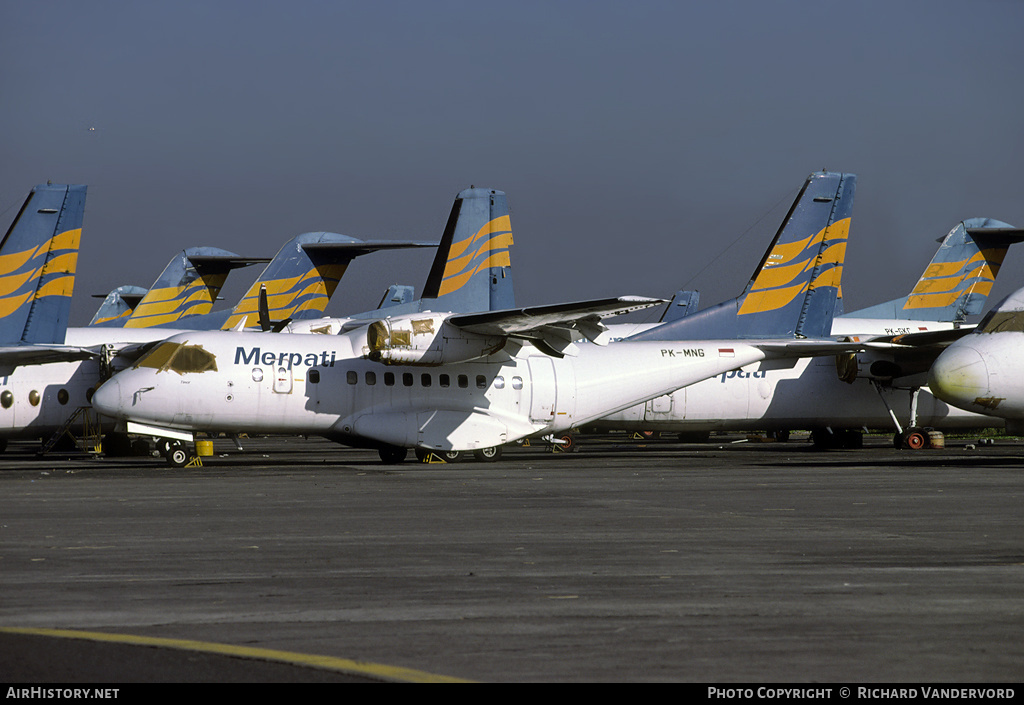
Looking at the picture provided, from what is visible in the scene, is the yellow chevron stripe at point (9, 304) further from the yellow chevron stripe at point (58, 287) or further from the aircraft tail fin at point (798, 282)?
the aircraft tail fin at point (798, 282)

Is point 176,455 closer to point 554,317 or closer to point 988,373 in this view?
point 554,317

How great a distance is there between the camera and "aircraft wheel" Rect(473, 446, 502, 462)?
26156mm

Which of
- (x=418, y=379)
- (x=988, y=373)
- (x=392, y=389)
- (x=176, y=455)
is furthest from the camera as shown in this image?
(x=418, y=379)

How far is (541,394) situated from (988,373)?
9.35m

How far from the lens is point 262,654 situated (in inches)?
226

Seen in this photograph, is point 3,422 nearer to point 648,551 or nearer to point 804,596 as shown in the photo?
point 648,551

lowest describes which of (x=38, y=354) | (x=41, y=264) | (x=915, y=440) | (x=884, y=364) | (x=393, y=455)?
(x=393, y=455)

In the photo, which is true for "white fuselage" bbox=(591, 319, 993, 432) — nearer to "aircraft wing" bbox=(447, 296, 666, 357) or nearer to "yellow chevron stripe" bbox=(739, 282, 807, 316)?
"yellow chevron stripe" bbox=(739, 282, 807, 316)

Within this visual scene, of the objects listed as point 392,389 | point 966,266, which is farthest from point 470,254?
point 966,266

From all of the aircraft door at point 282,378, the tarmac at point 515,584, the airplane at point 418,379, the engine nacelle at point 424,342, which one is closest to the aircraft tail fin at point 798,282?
the airplane at point 418,379

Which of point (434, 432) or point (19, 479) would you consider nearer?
point (19, 479)
